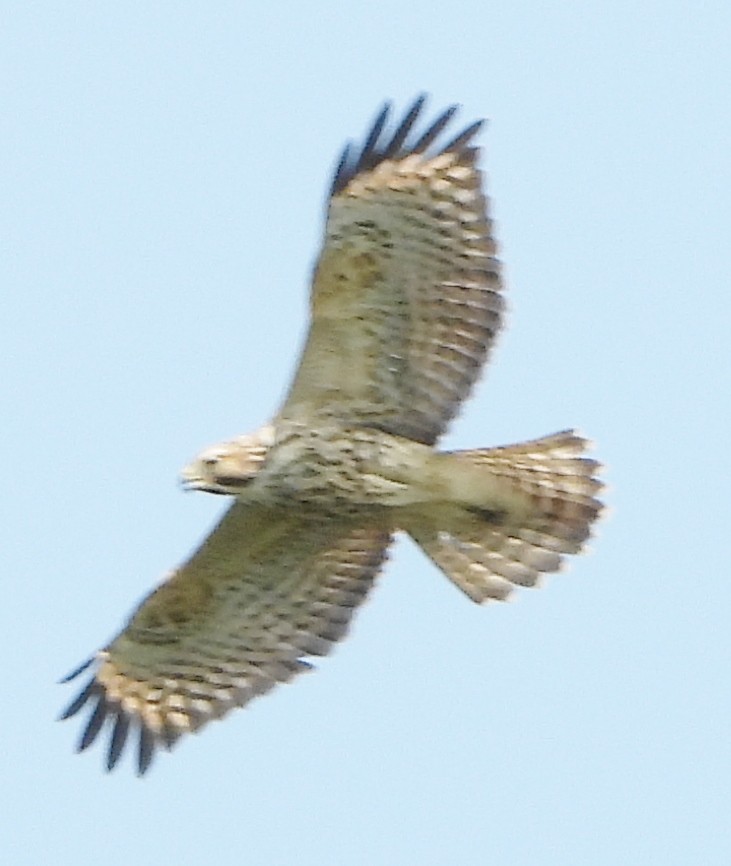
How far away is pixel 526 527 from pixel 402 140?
1.85 metres

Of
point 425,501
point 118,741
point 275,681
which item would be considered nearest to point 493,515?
point 425,501

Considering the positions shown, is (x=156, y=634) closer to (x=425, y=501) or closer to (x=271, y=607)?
(x=271, y=607)

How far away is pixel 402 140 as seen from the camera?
1097 cm

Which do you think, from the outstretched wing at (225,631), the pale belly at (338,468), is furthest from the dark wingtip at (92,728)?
the pale belly at (338,468)

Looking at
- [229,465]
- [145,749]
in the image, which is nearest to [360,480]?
[229,465]

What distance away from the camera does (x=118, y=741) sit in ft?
38.1

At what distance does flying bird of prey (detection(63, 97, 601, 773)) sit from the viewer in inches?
426

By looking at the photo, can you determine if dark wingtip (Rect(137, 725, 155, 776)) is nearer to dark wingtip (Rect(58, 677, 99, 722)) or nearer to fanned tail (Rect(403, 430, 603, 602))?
dark wingtip (Rect(58, 677, 99, 722))

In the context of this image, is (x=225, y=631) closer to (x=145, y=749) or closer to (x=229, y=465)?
(x=145, y=749)

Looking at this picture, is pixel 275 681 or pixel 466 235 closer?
pixel 466 235

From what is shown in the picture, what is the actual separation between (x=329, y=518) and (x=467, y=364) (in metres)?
0.90

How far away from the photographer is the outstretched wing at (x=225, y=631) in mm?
11508

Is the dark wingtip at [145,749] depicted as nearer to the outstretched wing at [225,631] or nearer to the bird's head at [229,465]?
the outstretched wing at [225,631]

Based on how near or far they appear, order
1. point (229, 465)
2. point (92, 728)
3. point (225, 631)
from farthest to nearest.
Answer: point (225, 631) < point (92, 728) < point (229, 465)
